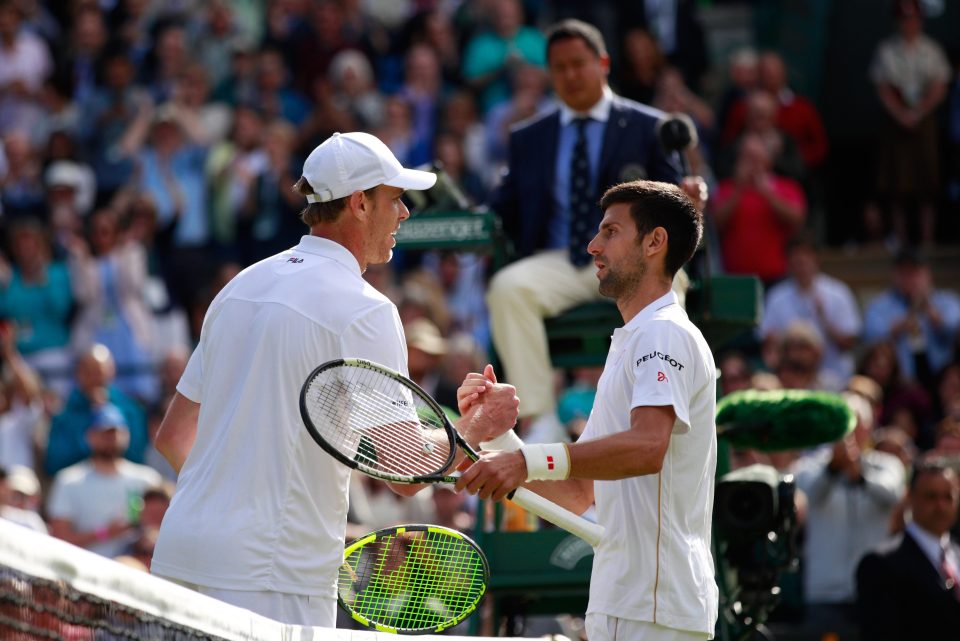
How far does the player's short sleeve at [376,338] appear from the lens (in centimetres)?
454

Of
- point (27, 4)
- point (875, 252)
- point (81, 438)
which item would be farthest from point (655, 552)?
point (27, 4)

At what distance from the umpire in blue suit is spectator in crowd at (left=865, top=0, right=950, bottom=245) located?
714 cm

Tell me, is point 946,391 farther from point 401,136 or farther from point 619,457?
point 619,457

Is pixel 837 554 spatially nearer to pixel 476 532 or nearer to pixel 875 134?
pixel 476 532

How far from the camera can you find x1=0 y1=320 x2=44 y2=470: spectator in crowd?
1134 cm

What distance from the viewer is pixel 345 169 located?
4.77 meters

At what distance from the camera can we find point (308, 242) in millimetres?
4801

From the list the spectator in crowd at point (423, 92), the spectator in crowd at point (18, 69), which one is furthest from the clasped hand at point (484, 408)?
the spectator in crowd at point (18, 69)

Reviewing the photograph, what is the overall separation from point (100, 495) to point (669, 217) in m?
6.44

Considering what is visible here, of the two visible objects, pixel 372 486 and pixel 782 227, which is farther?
pixel 782 227

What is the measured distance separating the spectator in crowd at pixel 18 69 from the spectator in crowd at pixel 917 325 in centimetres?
745

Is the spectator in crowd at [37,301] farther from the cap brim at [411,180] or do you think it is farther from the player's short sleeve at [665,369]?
the player's short sleeve at [665,369]

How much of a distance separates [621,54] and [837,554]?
228 inches

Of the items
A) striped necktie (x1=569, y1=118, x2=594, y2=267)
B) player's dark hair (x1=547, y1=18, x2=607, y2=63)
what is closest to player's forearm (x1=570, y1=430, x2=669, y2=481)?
striped necktie (x1=569, y1=118, x2=594, y2=267)
